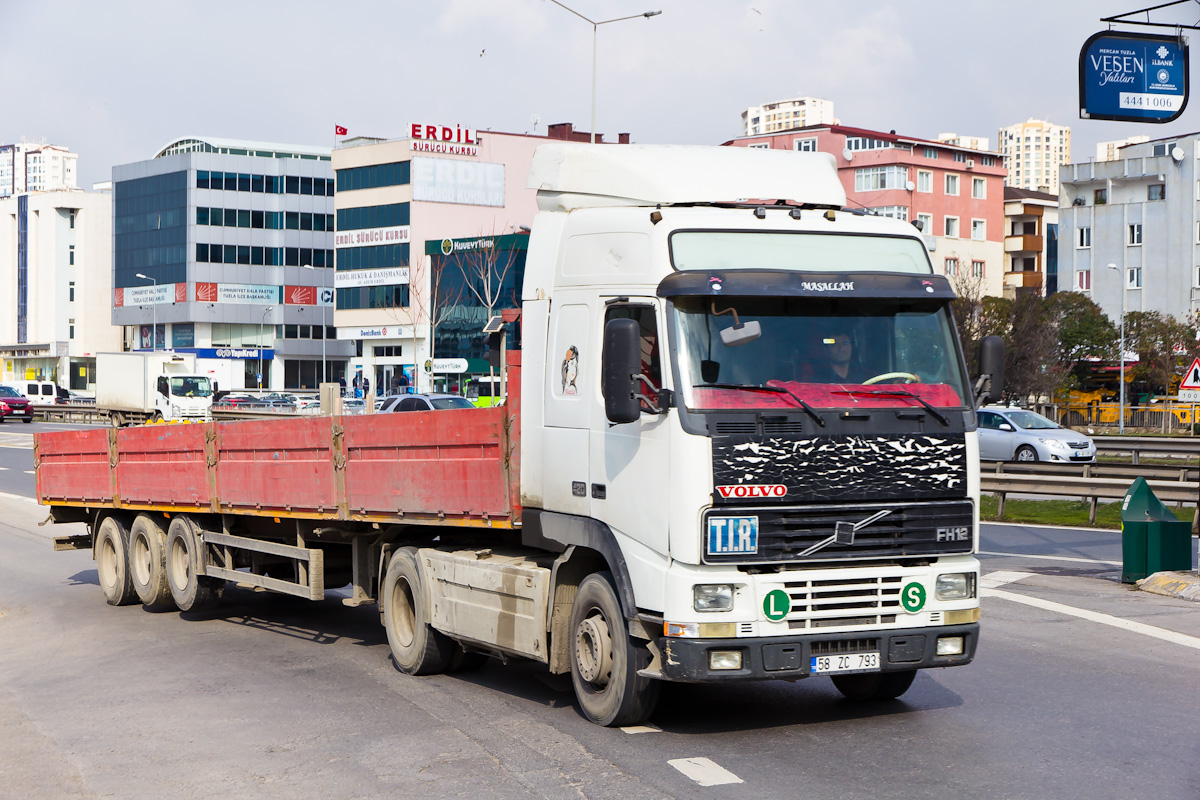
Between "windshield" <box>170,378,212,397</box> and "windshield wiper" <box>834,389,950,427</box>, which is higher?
"windshield" <box>170,378,212,397</box>

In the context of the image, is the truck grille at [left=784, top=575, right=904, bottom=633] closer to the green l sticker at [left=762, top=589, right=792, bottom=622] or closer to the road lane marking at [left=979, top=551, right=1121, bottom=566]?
the green l sticker at [left=762, top=589, right=792, bottom=622]

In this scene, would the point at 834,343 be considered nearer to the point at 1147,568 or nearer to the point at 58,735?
the point at 58,735

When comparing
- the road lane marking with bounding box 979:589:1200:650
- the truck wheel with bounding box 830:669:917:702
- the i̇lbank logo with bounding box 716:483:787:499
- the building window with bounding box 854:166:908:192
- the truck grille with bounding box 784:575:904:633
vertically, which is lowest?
the road lane marking with bounding box 979:589:1200:650

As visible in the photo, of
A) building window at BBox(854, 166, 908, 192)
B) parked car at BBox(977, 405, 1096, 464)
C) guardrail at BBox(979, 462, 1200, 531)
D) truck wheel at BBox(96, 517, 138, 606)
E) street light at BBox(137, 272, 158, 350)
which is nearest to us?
truck wheel at BBox(96, 517, 138, 606)

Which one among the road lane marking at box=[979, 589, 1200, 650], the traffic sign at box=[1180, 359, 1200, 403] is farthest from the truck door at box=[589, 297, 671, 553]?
the traffic sign at box=[1180, 359, 1200, 403]

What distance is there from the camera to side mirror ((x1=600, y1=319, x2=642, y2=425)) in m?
6.84

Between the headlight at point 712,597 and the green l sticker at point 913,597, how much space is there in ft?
3.34

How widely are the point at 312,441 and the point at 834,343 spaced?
4.94m

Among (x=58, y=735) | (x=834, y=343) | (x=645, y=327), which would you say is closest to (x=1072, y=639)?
(x=834, y=343)

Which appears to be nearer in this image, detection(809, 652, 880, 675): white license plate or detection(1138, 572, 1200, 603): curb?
detection(809, 652, 880, 675): white license plate

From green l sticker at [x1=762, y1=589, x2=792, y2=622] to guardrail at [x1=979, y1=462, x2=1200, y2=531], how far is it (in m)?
14.2

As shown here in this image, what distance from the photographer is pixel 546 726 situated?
25.0 ft

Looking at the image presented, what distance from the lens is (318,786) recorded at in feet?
21.3

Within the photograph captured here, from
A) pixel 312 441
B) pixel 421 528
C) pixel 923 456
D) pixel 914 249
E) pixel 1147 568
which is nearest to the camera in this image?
pixel 923 456
